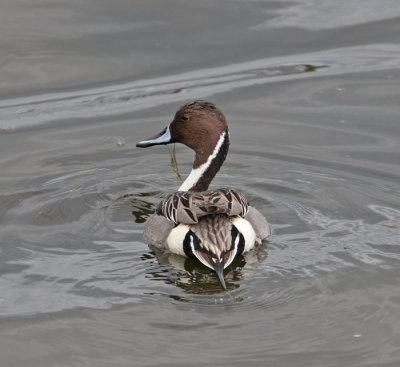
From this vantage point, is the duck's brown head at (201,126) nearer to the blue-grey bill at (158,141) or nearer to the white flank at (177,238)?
the blue-grey bill at (158,141)

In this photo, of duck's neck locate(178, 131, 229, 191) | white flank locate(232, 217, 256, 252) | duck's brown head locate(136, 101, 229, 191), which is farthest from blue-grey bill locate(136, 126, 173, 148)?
white flank locate(232, 217, 256, 252)

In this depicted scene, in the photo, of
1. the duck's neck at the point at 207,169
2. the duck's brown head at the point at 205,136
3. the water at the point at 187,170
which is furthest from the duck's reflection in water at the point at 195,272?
the duck's brown head at the point at 205,136

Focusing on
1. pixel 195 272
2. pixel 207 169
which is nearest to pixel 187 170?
pixel 207 169

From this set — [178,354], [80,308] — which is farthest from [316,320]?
[80,308]

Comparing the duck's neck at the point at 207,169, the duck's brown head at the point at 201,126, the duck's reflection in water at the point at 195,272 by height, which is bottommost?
the duck's reflection in water at the point at 195,272

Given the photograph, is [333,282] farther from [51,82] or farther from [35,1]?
[35,1]

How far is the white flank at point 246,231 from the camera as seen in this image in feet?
25.6

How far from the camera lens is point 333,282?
713cm

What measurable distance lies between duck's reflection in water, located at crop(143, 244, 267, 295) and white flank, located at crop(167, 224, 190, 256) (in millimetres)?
58

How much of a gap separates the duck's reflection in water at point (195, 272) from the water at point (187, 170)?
0.03m

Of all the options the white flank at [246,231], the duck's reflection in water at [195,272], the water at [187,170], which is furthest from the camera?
the white flank at [246,231]

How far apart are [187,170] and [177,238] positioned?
8.34ft

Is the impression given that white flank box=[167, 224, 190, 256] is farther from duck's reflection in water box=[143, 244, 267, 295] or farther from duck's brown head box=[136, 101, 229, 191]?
duck's brown head box=[136, 101, 229, 191]

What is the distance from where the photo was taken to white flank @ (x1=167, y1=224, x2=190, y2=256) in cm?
784
